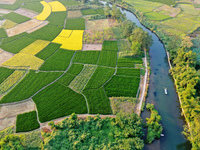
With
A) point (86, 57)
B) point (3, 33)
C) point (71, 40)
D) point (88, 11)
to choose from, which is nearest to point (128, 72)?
point (86, 57)

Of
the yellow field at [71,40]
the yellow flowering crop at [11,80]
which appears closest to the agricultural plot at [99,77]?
the yellow field at [71,40]

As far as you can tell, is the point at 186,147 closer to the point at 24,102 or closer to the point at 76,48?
the point at 24,102

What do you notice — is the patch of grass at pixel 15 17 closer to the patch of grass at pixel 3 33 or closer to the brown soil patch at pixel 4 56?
the patch of grass at pixel 3 33

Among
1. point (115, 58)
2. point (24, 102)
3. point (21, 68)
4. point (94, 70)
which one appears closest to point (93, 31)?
point (115, 58)

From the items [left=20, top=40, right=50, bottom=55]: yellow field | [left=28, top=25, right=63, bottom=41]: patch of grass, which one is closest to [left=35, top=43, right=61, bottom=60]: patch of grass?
[left=20, top=40, right=50, bottom=55]: yellow field

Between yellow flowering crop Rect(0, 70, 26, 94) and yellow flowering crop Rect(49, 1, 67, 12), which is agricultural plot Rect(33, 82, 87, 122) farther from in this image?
yellow flowering crop Rect(49, 1, 67, 12)
